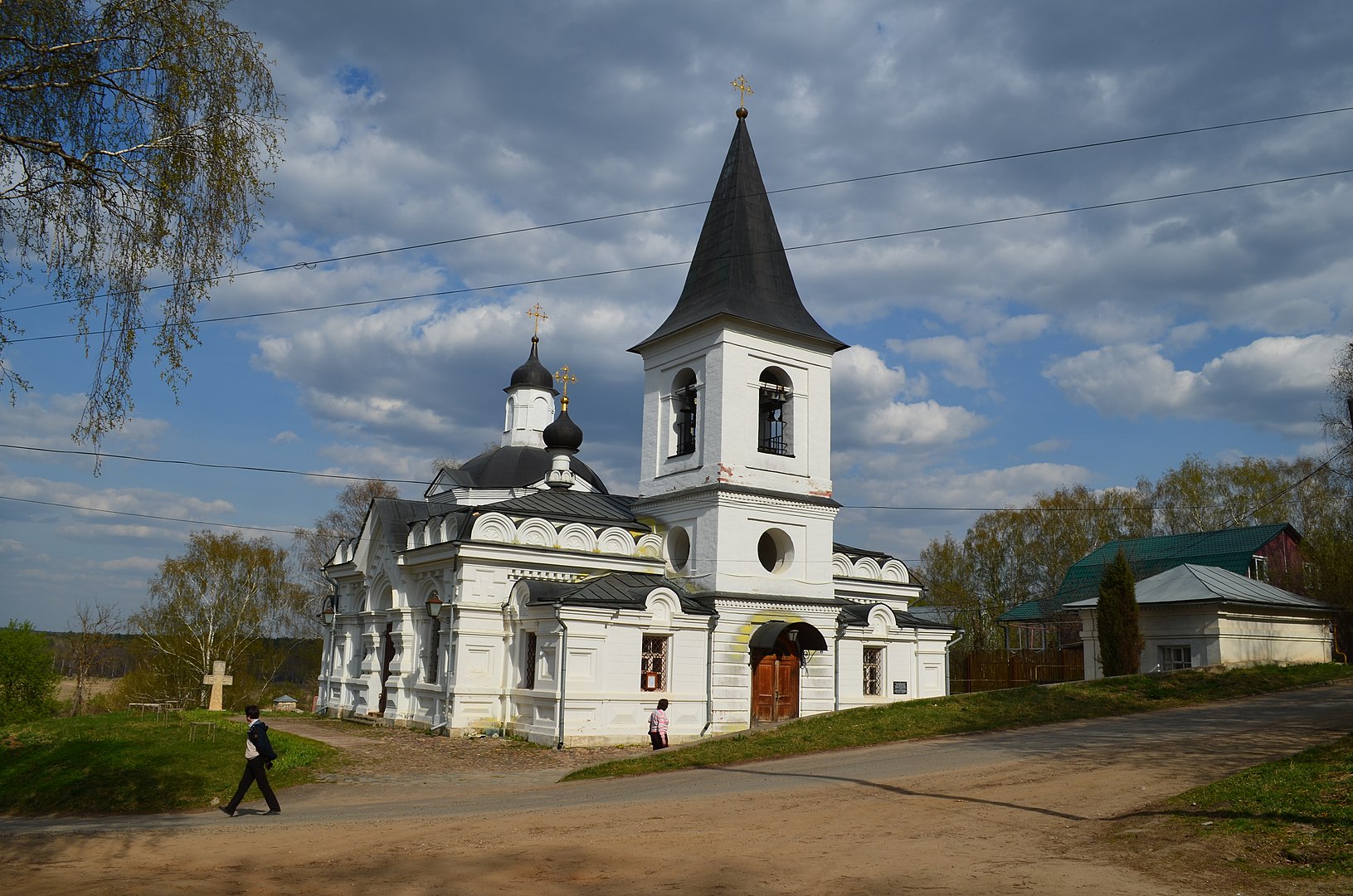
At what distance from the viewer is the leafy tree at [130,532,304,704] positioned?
44094 mm

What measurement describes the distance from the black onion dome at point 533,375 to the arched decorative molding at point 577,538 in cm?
1272

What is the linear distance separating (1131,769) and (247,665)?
43915 millimetres

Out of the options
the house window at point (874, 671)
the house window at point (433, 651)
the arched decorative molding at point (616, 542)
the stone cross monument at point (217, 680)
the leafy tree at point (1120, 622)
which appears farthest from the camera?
the leafy tree at point (1120, 622)

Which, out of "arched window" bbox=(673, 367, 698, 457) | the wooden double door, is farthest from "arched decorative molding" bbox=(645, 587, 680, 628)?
"arched window" bbox=(673, 367, 698, 457)

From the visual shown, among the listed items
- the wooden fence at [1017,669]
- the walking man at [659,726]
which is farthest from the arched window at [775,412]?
the wooden fence at [1017,669]

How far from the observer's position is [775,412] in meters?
25.1

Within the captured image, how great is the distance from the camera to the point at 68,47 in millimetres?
6668

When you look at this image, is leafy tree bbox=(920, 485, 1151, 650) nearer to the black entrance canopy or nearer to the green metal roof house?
the green metal roof house

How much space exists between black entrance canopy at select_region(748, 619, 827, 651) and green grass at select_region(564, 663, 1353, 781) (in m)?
2.37

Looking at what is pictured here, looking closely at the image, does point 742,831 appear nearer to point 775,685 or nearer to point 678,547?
point 775,685

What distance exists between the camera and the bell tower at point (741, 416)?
920 inches

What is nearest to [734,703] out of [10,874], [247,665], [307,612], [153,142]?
[10,874]

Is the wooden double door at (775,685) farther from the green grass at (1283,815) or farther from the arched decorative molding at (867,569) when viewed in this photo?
the green grass at (1283,815)

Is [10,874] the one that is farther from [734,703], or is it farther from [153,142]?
[734,703]
